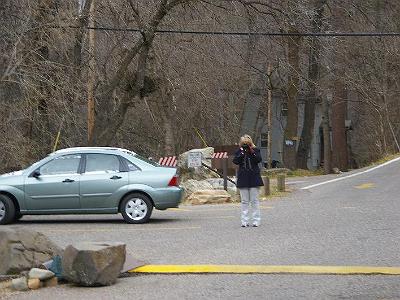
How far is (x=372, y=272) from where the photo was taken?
8.96 meters

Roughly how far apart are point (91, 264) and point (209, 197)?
12.4m

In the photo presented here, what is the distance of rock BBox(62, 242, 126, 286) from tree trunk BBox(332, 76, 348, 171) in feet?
116

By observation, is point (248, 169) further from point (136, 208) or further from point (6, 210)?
point (6, 210)

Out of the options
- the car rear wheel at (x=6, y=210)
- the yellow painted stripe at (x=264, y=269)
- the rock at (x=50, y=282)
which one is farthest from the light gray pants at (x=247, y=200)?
the rock at (x=50, y=282)

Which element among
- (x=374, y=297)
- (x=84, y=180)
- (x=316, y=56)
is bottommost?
(x=374, y=297)

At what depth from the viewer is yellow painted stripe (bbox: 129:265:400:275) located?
9.04 metres

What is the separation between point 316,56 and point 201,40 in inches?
239

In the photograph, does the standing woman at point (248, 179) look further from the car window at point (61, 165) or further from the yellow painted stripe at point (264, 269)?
the yellow painted stripe at point (264, 269)

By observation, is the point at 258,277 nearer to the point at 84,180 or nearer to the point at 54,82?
the point at 84,180

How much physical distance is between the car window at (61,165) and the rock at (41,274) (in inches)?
256

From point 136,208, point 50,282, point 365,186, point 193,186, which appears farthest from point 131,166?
point 365,186

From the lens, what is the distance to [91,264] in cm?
846

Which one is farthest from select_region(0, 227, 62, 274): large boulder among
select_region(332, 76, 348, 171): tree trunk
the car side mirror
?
select_region(332, 76, 348, 171): tree trunk

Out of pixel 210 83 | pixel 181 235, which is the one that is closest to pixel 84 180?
pixel 181 235
